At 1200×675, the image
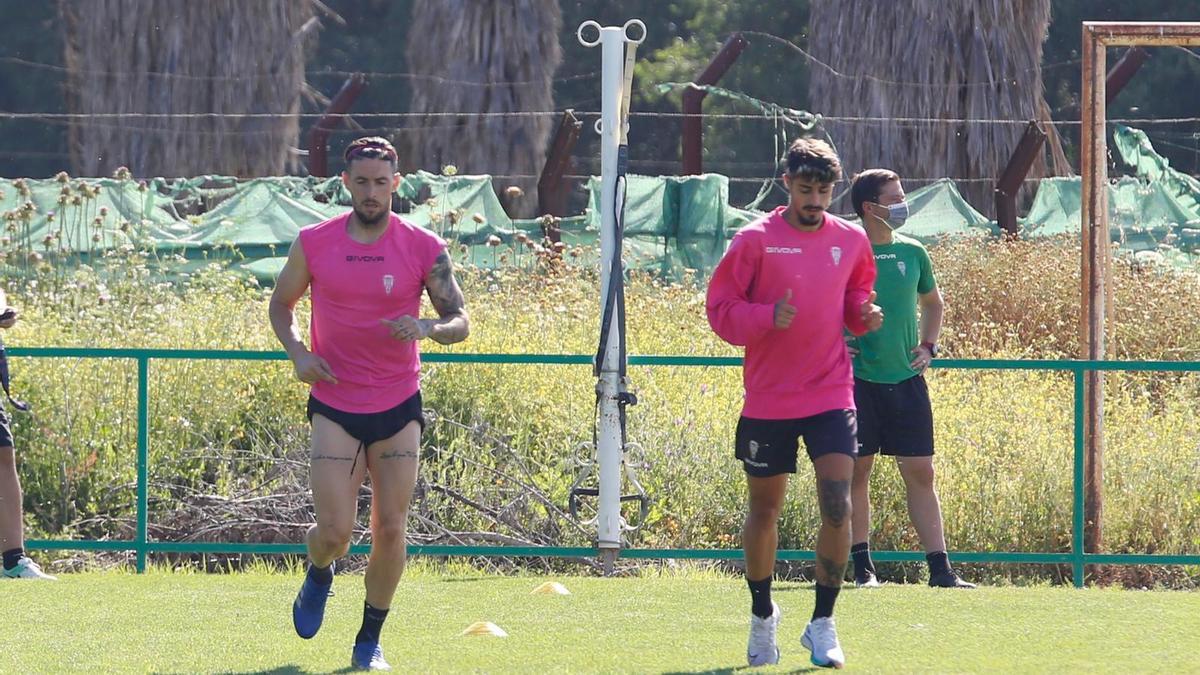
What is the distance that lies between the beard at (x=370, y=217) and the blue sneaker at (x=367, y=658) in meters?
1.45

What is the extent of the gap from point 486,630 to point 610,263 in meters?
2.29

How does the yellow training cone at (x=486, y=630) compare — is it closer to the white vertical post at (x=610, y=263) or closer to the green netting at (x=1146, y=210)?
the white vertical post at (x=610, y=263)

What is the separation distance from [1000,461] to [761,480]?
398 centimetres

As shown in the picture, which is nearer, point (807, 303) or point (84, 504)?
point (807, 303)

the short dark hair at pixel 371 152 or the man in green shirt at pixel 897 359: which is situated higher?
the short dark hair at pixel 371 152

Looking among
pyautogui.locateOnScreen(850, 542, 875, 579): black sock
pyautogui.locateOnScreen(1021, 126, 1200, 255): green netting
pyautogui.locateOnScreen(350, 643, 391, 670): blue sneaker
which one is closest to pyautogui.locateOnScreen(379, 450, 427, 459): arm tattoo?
pyautogui.locateOnScreen(350, 643, 391, 670): blue sneaker

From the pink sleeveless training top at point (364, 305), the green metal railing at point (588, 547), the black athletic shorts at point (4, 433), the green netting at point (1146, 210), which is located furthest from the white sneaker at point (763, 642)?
the green netting at point (1146, 210)

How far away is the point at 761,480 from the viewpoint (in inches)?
257

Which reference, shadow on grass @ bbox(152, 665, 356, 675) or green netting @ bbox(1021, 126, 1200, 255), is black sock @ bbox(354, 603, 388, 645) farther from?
green netting @ bbox(1021, 126, 1200, 255)

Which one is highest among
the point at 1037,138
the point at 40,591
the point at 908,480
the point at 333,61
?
the point at 333,61

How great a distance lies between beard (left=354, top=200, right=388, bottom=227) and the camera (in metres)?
6.36

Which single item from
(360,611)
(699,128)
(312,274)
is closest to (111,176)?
(699,128)

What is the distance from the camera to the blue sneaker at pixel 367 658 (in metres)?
6.48

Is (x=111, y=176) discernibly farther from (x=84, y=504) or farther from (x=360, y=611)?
(x=360, y=611)
